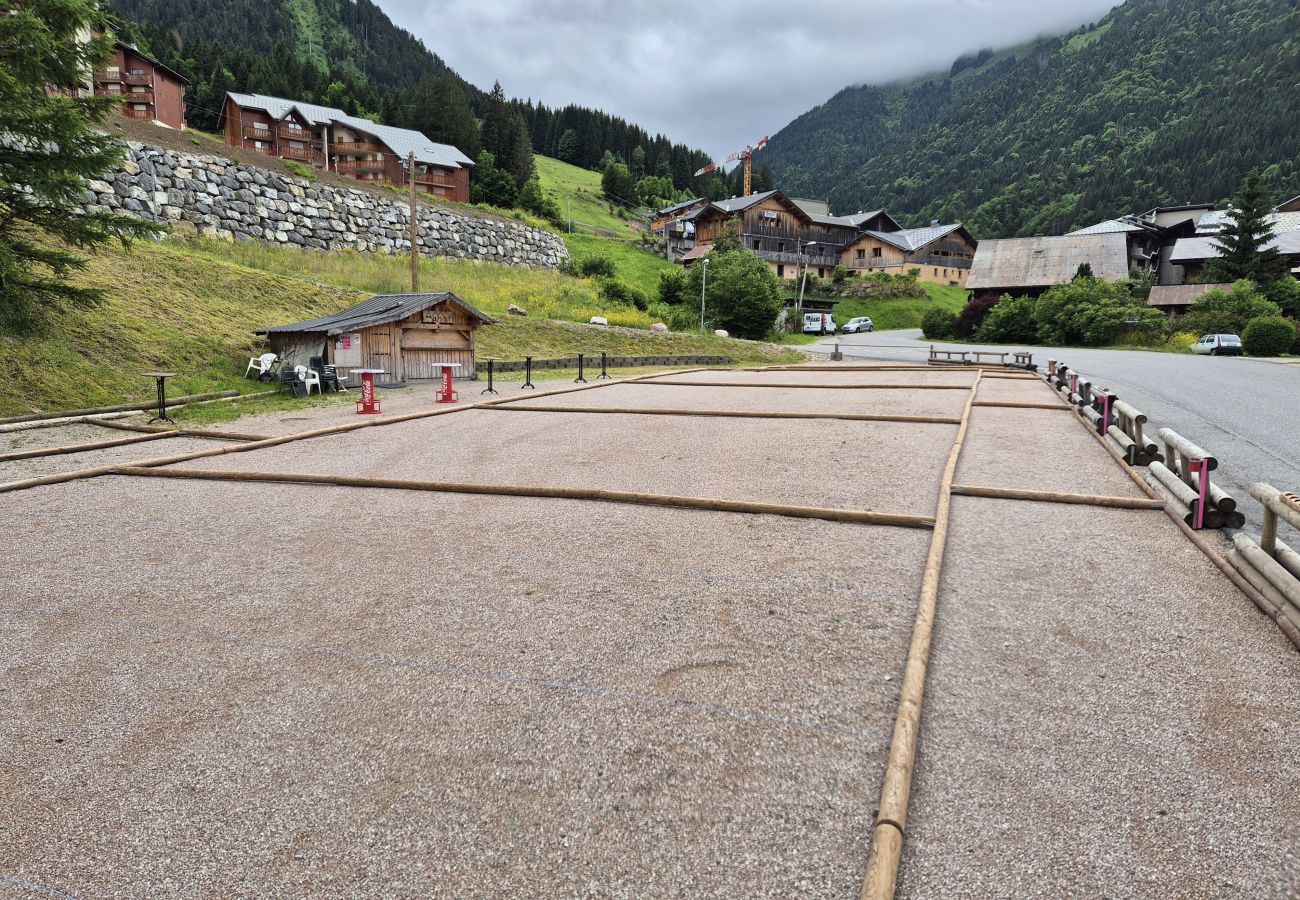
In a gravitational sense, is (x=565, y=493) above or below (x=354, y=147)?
below

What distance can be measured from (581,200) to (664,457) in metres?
75.9

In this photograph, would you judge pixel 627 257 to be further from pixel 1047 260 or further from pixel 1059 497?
pixel 1059 497

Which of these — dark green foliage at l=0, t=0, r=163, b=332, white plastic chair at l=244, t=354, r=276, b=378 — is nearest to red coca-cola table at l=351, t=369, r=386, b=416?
dark green foliage at l=0, t=0, r=163, b=332

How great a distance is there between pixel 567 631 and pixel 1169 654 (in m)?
3.50

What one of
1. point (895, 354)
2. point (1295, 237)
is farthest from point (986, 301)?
point (1295, 237)

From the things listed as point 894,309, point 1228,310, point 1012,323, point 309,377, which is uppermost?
point 894,309

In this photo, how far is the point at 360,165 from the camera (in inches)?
2163

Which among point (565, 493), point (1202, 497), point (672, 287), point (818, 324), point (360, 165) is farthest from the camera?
point (360, 165)

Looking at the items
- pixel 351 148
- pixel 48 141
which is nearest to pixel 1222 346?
pixel 48 141

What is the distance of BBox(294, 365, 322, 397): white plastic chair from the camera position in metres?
17.2

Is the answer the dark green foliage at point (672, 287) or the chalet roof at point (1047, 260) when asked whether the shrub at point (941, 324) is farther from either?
the dark green foliage at point (672, 287)

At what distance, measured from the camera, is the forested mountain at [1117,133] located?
85.1m

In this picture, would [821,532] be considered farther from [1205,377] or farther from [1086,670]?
[1205,377]

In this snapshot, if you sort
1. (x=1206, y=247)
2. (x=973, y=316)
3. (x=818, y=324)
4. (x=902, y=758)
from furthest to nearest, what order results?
(x=818, y=324) < (x=1206, y=247) < (x=973, y=316) < (x=902, y=758)
